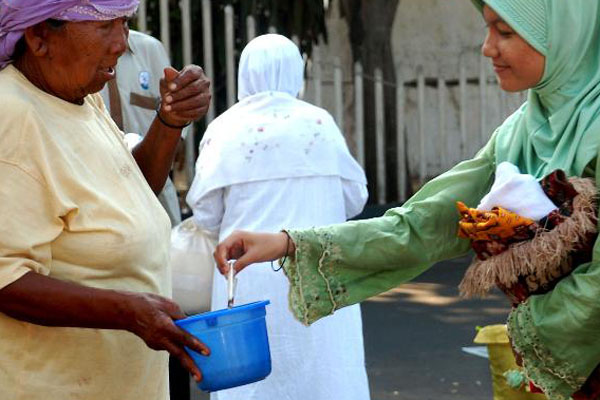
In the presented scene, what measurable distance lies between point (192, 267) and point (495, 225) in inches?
112

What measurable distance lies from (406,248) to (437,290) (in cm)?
601

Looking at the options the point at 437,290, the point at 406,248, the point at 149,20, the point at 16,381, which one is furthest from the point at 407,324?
the point at 16,381

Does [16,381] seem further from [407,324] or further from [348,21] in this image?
[348,21]

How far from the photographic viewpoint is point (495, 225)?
2.82 m

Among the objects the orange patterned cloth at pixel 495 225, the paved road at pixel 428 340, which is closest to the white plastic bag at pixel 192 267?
the paved road at pixel 428 340

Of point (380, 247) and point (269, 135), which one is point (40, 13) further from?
point (269, 135)

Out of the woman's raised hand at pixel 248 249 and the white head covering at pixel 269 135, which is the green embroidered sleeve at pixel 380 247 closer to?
the woman's raised hand at pixel 248 249

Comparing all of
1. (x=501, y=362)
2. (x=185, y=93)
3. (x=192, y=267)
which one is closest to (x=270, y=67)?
(x=192, y=267)

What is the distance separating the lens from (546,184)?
2848mm

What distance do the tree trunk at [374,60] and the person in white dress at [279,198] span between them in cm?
563

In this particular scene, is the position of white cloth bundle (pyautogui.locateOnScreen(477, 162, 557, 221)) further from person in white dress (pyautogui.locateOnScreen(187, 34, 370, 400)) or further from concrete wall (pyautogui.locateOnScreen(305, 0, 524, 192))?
concrete wall (pyautogui.locateOnScreen(305, 0, 524, 192))

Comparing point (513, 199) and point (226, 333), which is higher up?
point (513, 199)

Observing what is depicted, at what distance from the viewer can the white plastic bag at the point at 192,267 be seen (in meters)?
5.44

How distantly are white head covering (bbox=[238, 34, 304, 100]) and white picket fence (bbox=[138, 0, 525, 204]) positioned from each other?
4459 mm
